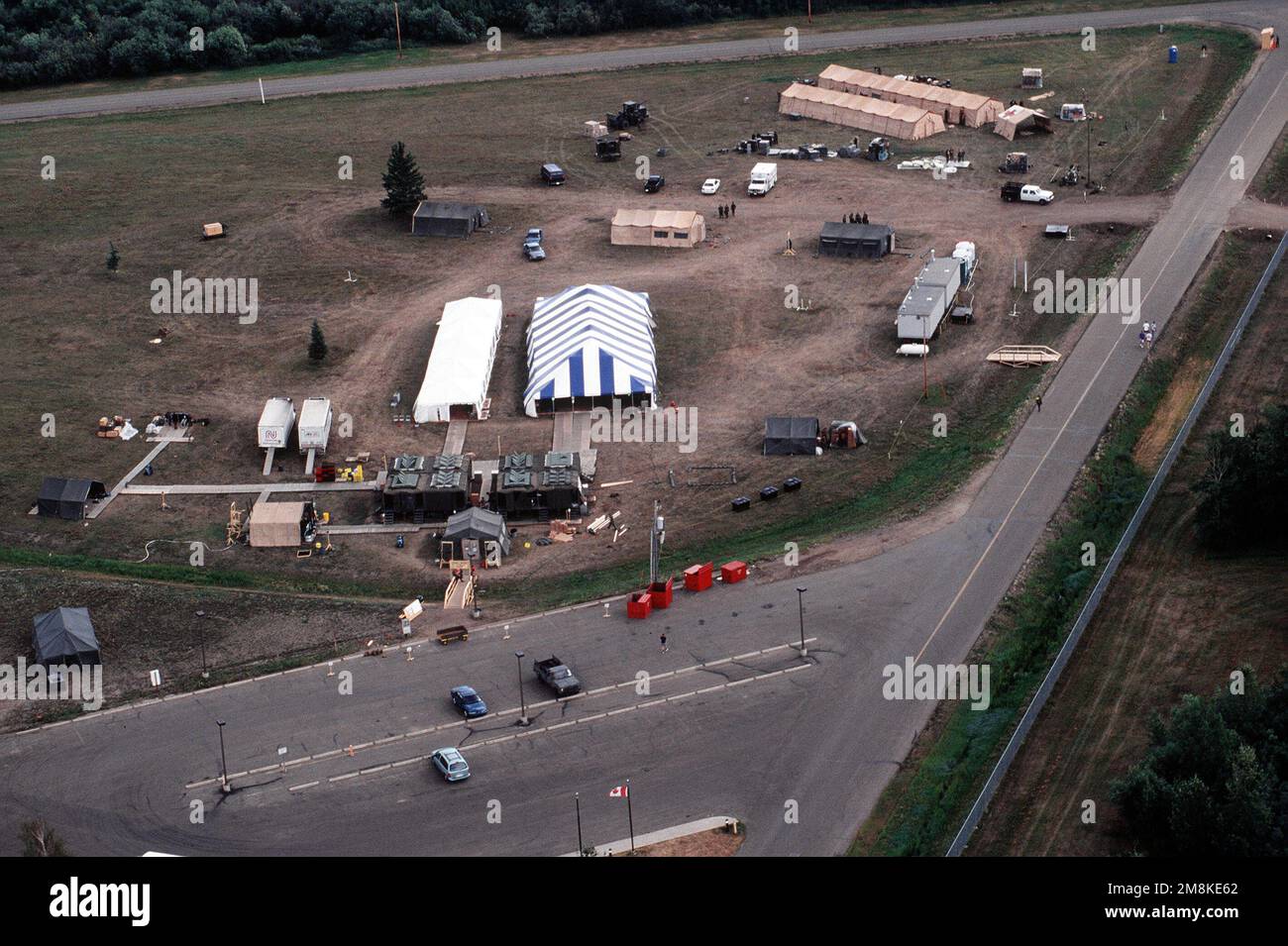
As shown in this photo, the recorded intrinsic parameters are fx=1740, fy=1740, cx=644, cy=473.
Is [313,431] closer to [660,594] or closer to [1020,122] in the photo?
[660,594]

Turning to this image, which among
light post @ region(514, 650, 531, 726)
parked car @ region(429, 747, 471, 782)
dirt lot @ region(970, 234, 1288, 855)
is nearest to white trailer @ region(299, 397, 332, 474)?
light post @ region(514, 650, 531, 726)

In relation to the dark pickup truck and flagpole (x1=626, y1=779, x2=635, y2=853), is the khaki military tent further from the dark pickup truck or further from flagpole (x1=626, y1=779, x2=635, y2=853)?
flagpole (x1=626, y1=779, x2=635, y2=853)

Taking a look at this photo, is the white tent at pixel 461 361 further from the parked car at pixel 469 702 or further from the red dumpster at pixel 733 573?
the parked car at pixel 469 702

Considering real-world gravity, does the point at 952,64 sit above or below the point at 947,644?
above

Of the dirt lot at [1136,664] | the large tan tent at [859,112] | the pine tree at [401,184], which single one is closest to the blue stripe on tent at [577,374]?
the dirt lot at [1136,664]

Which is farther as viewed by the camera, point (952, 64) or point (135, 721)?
point (952, 64)

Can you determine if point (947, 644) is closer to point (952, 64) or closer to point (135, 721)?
point (135, 721)
